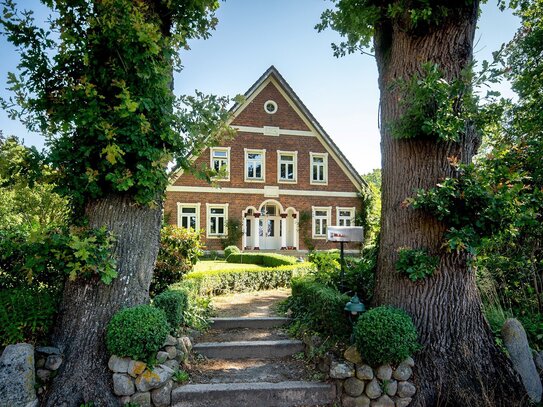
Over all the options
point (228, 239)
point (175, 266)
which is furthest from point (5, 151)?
point (228, 239)

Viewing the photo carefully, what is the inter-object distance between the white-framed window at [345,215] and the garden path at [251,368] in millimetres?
14965

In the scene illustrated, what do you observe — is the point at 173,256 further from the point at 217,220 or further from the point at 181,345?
the point at 217,220

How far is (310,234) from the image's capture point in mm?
21078

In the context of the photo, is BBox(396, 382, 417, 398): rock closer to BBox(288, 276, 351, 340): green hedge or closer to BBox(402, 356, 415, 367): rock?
BBox(402, 356, 415, 367): rock

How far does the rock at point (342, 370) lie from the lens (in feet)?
12.3

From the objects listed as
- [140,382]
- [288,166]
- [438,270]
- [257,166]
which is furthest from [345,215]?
[140,382]

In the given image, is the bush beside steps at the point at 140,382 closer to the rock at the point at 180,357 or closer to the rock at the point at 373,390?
the rock at the point at 180,357

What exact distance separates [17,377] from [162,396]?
1.37 metres

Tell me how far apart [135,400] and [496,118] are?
16.3 feet

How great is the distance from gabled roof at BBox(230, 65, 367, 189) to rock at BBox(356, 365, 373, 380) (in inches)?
684

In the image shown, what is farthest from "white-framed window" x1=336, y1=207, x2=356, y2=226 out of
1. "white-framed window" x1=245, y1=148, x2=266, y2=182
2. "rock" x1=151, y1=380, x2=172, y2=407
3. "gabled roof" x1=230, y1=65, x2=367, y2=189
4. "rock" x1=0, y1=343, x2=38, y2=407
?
"rock" x1=0, y1=343, x2=38, y2=407

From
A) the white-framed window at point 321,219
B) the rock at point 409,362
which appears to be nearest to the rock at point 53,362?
the rock at point 409,362

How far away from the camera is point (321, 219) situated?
21359 millimetres

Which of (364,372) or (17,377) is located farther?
(364,372)
